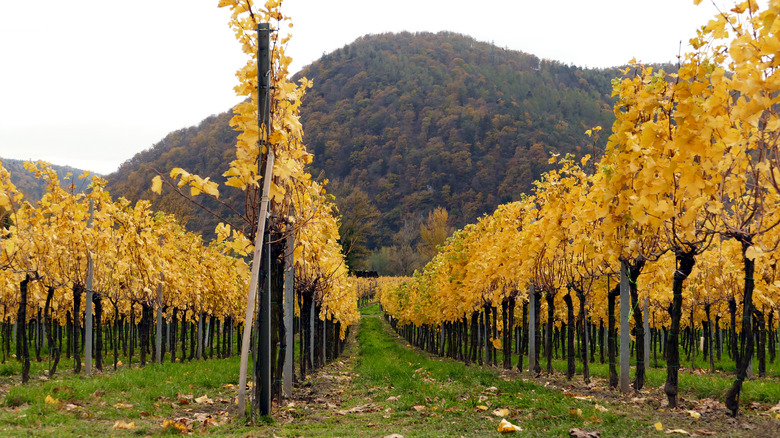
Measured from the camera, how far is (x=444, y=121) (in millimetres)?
109500

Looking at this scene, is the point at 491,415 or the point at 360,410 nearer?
the point at 491,415

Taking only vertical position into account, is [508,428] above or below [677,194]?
below

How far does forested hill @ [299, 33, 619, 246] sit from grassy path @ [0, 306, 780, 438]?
70666 mm

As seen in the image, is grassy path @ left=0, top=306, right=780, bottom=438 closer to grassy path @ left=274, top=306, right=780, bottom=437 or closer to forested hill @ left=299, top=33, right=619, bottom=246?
grassy path @ left=274, top=306, right=780, bottom=437

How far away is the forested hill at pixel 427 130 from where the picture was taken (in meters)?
83.7

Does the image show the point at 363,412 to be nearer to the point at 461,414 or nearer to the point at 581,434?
the point at 461,414

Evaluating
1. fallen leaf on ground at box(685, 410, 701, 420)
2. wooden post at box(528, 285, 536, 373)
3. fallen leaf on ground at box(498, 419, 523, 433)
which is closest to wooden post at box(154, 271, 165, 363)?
wooden post at box(528, 285, 536, 373)

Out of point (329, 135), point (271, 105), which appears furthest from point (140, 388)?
point (329, 135)

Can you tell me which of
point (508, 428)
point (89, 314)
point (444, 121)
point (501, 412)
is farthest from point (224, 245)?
point (444, 121)

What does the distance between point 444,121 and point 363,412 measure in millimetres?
105229

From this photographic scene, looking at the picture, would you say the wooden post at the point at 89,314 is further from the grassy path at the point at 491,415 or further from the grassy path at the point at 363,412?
the grassy path at the point at 491,415

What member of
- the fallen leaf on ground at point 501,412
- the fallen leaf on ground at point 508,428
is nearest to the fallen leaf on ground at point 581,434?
the fallen leaf on ground at point 508,428

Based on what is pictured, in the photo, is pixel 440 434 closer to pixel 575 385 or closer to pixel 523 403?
pixel 523 403

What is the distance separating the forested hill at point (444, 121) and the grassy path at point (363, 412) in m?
70.7
